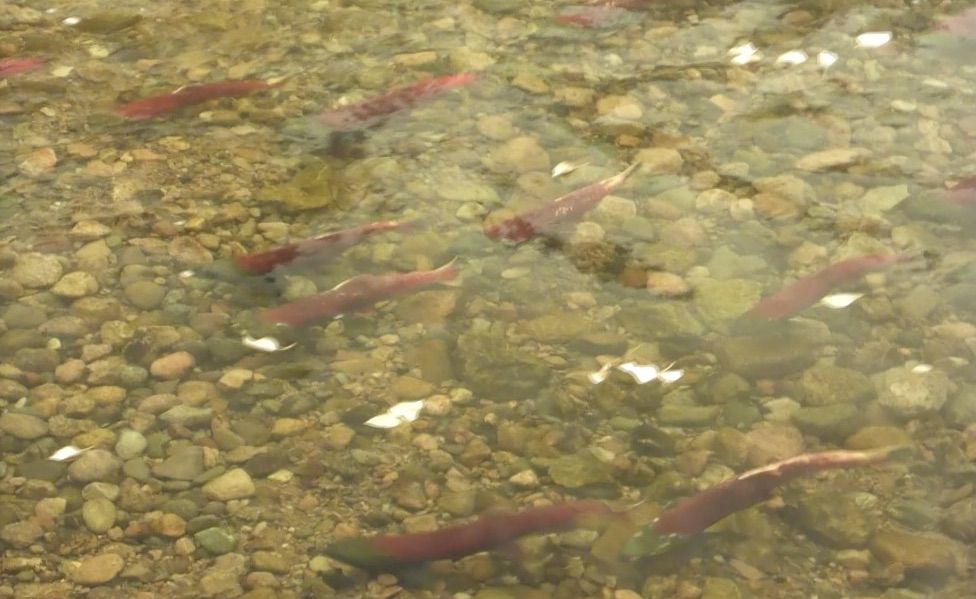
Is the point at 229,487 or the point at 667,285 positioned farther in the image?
the point at 667,285

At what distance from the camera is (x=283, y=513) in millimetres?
2750

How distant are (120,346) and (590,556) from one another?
4.77ft

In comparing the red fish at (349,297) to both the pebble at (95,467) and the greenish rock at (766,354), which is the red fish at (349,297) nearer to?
the pebble at (95,467)

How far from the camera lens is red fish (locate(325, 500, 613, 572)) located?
103 inches

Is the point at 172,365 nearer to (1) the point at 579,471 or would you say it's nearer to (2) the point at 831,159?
(1) the point at 579,471

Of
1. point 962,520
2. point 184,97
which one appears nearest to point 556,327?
point 962,520

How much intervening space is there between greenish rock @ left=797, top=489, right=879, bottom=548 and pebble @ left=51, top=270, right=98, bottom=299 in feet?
6.84

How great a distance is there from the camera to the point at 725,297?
3.39 m

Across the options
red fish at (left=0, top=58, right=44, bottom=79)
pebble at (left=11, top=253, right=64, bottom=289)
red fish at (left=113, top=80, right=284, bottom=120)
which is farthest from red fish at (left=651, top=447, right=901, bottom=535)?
red fish at (left=0, top=58, right=44, bottom=79)

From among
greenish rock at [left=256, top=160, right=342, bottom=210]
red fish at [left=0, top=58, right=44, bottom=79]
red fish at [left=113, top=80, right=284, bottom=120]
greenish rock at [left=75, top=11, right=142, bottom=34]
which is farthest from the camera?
greenish rock at [left=75, top=11, right=142, bottom=34]

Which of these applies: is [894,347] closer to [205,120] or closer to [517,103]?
[517,103]

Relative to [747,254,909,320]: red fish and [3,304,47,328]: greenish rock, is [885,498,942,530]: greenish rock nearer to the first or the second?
[747,254,909,320]: red fish

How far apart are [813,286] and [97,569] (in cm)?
212

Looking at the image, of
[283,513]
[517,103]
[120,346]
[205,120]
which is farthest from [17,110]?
[283,513]
